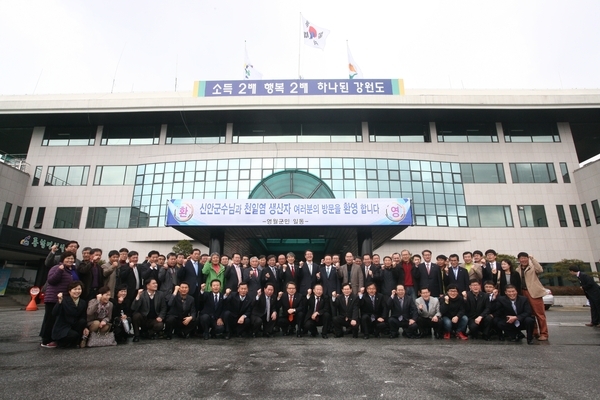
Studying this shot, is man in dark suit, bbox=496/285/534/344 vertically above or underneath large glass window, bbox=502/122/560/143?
underneath

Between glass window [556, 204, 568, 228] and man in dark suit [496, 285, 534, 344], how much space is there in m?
23.7

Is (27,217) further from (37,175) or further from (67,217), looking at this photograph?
(37,175)

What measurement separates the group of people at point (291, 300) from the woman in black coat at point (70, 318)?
0.02 meters

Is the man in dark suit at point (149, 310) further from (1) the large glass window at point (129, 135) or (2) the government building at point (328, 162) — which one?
(1) the large glass window at point (129, 135)

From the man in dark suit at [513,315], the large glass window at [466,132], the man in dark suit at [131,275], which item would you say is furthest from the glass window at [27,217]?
the large glass window at [466,132]

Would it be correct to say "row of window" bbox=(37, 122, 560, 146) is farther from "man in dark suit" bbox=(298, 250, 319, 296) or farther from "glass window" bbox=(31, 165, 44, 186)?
"man in dark suit" bbox=(298, 250, 319, 296)

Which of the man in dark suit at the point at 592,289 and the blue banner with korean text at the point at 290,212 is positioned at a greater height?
the blue banner with korean text at the point at 290,212

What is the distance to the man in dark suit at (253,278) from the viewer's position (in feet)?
27.4

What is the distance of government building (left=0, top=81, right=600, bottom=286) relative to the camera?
25562 mm

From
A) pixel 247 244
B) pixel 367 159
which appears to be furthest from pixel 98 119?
pixel 367 159

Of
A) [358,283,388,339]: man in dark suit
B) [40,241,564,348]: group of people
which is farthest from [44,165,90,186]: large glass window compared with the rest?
[358,283,388,339]: man in dark suit

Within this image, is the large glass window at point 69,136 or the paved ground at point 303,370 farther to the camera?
the large glass window at point 69,136

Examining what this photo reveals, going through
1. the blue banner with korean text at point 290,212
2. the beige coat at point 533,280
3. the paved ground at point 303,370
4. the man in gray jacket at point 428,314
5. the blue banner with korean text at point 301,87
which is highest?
the blue banner with korean text at point 301,87

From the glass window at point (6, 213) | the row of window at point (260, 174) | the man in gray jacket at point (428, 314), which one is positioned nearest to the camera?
the man in gray jacket at point (428, 314)
